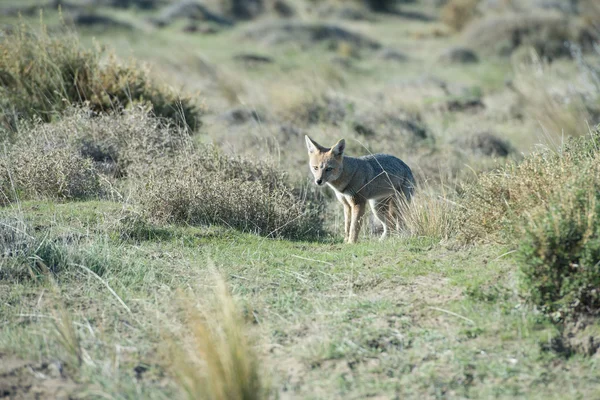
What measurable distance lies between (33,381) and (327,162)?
14.2ft

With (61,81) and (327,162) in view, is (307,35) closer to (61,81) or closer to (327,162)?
(61,81)

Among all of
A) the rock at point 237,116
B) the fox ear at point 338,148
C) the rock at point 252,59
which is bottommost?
the rock at point 252,59

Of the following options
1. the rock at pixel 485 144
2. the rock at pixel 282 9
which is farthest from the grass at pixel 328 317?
the rock at pixel 282 9

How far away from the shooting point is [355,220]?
734cm

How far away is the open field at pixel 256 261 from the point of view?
4.03 m

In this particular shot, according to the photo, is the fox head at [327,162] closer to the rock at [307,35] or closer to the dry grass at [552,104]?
the dry grass at [552,104]

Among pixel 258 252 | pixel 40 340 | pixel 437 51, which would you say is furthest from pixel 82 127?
pixel 437 51

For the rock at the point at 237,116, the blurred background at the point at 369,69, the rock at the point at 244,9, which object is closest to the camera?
the blurred background at the point at 369,69

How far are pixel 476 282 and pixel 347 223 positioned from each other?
9.29ft

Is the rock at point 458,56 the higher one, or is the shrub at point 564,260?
the shrub at point 564,260

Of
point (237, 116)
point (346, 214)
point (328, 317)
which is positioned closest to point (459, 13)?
point (237, 116)

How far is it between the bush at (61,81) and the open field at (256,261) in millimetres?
33

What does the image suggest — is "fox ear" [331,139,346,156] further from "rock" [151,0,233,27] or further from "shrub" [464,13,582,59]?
"rock" [151,0,233,27]

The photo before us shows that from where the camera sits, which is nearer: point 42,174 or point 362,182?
point 42,174
